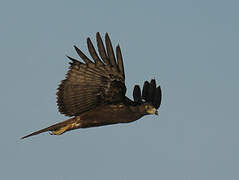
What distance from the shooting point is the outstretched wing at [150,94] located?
14.6 metres

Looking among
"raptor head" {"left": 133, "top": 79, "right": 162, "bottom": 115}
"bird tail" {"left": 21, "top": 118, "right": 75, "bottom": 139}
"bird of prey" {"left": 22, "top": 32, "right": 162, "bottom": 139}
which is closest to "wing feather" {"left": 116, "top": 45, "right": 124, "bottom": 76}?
"bird of prey" {"left": 22, "top": 32, "right": 162, "bottom": 139}

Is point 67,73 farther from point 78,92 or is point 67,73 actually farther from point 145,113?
point 145,113

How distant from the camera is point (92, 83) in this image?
14.4 meters

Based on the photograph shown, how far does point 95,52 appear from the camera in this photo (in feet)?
46.4

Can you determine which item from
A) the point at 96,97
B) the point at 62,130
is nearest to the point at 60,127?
the point at 62,130

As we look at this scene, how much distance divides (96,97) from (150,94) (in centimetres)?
125

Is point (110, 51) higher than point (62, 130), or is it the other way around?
point (110, 51)

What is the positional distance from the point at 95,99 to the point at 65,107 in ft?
2.33

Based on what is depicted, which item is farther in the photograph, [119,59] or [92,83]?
[92,83]

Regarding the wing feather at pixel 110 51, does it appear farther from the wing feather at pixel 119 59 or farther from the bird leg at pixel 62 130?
the bird leg at pixel 62 130

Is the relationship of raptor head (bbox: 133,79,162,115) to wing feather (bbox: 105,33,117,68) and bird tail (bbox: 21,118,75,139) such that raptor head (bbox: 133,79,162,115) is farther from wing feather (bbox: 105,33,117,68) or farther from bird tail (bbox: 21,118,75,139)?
bird tail (bbox: 21,118,75,139)

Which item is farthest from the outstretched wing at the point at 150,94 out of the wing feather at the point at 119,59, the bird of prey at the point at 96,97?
the wing feather at the point at 119,59

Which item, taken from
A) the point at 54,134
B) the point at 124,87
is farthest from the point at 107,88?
the point at 54,134

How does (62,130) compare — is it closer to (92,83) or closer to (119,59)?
(92,83)
